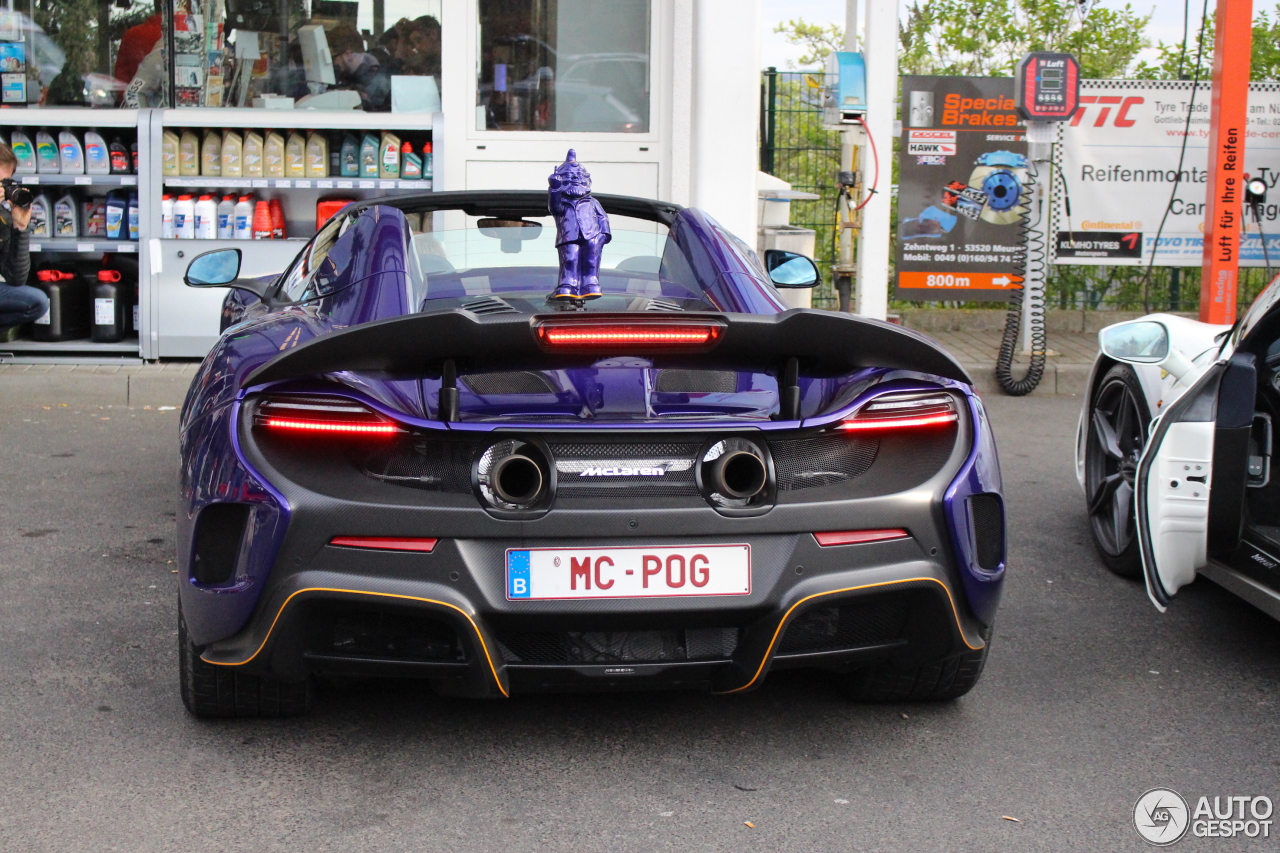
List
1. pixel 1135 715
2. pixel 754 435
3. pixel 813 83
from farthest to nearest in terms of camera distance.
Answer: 1. pixel 813 83
2. pixel 1135 715
3. pixel 754 435

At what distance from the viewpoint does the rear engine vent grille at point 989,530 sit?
122 inches

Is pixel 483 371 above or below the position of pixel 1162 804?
above

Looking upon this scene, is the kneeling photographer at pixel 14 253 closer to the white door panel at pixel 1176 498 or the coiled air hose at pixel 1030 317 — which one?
the coiled air hose at pixel 1030 317

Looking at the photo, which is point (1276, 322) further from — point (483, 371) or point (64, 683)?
point (64, 683)

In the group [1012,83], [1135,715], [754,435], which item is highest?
[1012,83]

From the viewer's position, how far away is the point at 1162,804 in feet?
9.85

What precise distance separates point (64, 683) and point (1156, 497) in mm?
2919

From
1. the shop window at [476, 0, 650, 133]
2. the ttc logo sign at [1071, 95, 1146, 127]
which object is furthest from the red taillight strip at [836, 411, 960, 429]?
the ttc logo sign at [1071, 95, 1146, 127]

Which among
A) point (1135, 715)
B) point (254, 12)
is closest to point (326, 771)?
point (1135, 715)

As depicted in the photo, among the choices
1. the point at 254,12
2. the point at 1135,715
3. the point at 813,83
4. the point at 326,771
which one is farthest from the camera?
the point at 813,83

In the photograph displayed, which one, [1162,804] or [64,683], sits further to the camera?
[64,683]

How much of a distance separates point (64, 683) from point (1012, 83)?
856cm

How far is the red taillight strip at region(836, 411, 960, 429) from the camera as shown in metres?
2.97

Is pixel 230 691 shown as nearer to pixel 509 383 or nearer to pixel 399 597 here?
pixel 399 597
